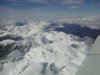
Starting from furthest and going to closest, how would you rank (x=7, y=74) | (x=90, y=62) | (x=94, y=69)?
(x=7, y=74)
(x=90, y=62)
(x=94, y=69)

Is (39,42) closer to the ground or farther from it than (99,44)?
closer to the ground

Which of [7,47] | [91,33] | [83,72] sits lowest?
[7,47]

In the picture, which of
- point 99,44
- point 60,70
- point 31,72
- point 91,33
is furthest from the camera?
point 91,33

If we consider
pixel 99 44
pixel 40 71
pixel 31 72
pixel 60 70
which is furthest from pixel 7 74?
pixel 99 44

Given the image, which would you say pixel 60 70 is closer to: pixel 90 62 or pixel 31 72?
pixel 31 72

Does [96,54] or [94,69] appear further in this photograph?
[96,54]

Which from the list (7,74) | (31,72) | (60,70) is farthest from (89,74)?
(7,74)

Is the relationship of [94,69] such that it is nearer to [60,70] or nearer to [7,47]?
[60,70]

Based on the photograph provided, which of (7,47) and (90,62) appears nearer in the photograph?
(90,62)

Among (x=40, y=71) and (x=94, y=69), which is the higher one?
(x=94, y=69)
